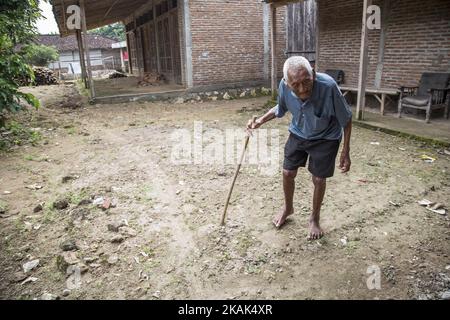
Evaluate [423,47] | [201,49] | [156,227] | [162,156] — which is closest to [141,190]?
[156,227]

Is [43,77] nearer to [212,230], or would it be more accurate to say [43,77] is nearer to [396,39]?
[396,39]

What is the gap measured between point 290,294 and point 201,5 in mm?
A: 10466

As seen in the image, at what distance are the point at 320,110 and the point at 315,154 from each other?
0.38m

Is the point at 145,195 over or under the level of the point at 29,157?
under

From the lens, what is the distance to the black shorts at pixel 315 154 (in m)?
2.77

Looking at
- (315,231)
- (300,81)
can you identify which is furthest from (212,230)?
(300,81)

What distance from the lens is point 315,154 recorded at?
2.81 m

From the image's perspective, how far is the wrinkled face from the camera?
2428 millimetres

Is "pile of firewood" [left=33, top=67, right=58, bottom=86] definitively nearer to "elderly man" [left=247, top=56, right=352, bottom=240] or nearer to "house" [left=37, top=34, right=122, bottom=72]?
"house" [left=37, top=34, right=122, bottom=72]

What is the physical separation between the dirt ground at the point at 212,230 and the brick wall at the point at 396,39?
2544 mm

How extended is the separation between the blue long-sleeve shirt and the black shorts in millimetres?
50

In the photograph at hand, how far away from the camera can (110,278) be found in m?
2.67

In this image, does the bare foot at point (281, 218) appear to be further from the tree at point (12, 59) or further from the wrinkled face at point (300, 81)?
the tree at point (12, 59)

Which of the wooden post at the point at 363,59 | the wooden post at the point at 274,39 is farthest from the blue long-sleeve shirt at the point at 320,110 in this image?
the wooden post at the point at 274,39
